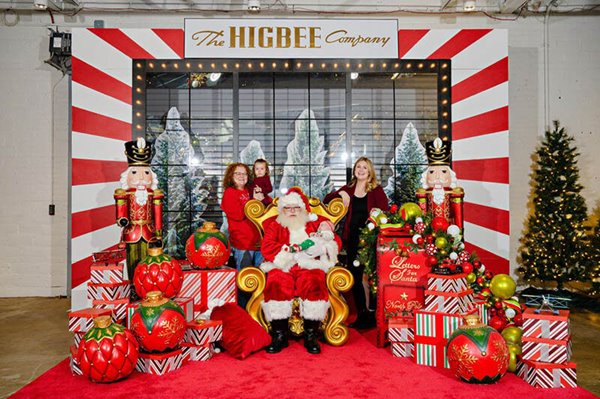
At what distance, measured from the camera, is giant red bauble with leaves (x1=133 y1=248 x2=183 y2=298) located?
368 cm

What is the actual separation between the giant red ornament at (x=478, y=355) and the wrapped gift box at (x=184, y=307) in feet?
6.69

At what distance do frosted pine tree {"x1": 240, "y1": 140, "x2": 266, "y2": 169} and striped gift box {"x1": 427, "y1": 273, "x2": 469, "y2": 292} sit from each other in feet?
11.3

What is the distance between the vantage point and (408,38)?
568 cm

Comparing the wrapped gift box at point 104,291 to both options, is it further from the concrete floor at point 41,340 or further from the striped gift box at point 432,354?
the striped gift box at point 432,354

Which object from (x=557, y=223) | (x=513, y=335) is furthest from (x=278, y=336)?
(x=557, y=223)

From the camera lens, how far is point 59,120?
6570 mm

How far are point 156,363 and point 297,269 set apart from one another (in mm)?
1388

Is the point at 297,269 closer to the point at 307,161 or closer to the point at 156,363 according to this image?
the point at 156,363

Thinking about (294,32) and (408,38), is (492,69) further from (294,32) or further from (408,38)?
Answer: (294,32)

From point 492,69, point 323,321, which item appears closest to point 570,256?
point 492,69

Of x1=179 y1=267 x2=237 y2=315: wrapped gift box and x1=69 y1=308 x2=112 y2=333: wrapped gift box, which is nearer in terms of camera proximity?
x1=69 y1=308 x2=112 y2=333: wrapped gift box

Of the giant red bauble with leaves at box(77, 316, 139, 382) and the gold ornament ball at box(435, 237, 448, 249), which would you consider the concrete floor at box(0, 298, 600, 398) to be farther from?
the gold ornament ball at box(435, 237, 448, 249)

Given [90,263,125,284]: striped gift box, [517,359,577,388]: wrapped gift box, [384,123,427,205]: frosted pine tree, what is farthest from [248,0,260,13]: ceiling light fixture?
[517,359,577,388]: wrapped gift box

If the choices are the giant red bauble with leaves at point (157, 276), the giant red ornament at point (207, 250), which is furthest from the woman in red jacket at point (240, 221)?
the giant red bauble with leaves at point (157, 276)
